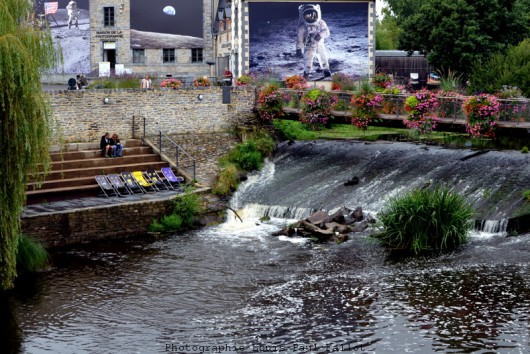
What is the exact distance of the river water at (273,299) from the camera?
18.0m

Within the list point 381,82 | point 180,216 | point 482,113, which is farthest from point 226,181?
point 482,113

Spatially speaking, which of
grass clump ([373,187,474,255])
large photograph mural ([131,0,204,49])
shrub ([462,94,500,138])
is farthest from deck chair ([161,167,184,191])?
large photograph mural ([131,0,204,49])

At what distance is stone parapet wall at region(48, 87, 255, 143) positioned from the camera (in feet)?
109

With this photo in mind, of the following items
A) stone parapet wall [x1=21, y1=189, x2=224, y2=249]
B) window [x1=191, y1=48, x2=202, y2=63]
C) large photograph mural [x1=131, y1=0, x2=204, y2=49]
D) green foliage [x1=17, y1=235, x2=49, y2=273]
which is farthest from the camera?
window [x1=191, y1=48, x2=202, y2=63]

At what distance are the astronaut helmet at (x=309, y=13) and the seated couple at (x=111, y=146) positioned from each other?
69.4ft

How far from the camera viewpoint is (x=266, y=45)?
5162 cm

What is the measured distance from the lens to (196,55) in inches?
2409

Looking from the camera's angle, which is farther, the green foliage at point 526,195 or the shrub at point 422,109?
the shrub at point 422,109

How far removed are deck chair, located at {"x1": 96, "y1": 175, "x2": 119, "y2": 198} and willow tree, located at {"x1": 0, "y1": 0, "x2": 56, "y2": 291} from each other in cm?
814

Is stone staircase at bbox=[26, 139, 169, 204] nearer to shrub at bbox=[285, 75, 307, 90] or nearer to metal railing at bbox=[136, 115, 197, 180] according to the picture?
metal railing at bbox=[136, 115, 197, 180]

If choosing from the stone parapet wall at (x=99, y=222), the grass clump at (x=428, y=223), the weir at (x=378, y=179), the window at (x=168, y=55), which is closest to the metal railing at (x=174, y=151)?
the weir at (x=378, y=179)

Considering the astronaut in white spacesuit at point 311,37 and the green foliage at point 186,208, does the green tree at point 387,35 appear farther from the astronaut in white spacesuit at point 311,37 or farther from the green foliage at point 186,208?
the green foliage at point 186,208

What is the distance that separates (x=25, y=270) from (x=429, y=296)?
10.1 m

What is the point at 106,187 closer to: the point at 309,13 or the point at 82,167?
the point at 82,167
